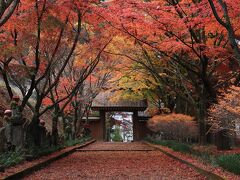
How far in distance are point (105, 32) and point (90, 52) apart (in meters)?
1.65

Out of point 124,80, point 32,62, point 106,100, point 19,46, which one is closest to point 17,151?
point 19,46

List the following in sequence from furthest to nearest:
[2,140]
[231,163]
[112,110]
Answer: [112,110], [2,140], [231,163]

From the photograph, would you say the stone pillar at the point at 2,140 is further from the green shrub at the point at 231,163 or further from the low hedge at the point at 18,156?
the green shrub at the point at 231,163

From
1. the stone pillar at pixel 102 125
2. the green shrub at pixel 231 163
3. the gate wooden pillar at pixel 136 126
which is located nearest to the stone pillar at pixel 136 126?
the gate wooden pillar at pixel 136 126

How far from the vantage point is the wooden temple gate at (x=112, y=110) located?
3262 centimetres

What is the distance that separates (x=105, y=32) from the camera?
600 inches

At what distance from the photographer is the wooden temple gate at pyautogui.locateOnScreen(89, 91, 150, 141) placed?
1284 inches

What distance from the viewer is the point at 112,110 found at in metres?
33.7

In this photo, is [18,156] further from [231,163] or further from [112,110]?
[112,110]

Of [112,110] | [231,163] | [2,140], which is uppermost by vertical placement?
[112,110]

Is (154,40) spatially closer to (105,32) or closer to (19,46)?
(105,32)

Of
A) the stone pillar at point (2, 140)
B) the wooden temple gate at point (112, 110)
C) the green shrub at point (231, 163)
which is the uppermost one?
the wooden temple gate at point (112, 110)

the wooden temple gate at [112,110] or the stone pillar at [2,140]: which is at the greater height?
the wooden temple gate at [112,110]

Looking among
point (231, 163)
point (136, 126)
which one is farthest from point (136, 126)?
point (231, 163)
